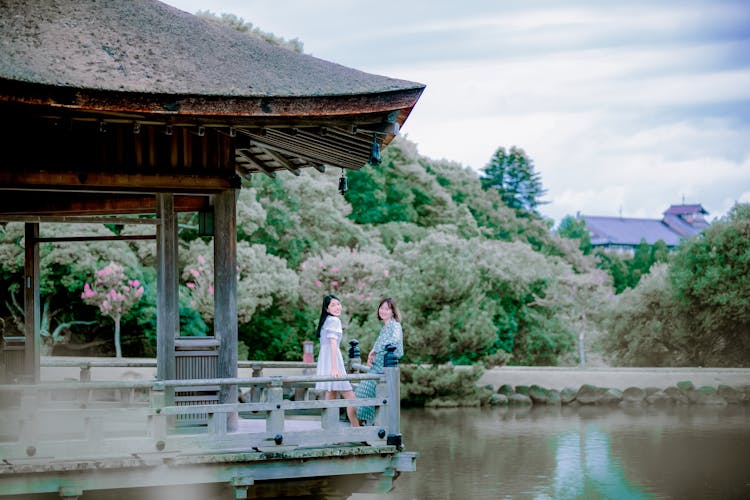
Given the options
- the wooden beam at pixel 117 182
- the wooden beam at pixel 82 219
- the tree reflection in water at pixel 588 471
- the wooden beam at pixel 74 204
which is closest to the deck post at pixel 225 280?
the wooden beam at pixel 117 182

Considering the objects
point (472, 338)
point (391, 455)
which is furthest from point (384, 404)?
point (472, 338)

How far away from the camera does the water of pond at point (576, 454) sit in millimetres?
13406

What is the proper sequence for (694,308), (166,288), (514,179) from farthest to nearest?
(514,179) → (694,308) → (166,288)

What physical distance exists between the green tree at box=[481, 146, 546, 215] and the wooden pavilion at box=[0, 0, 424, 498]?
113ft

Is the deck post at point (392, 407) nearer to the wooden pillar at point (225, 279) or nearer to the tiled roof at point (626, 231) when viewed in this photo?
the wooden pillar at point (225, 279)

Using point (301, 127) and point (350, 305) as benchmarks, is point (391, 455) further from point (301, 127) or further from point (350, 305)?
point (350, 305)

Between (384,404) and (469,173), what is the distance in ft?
105

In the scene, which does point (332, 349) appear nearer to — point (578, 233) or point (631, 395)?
point (631, 395)

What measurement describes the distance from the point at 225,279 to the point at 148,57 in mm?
1846

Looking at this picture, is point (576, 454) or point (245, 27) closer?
point (576, 454)

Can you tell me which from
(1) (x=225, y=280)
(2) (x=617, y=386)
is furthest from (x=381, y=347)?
(2) (x=617, y=386)

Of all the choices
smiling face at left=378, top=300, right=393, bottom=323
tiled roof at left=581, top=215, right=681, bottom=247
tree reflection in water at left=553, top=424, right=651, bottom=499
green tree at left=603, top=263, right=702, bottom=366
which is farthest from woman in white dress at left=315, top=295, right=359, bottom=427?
tiled roof at left=581, top=215, right=681, bottom=247

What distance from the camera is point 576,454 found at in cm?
1588

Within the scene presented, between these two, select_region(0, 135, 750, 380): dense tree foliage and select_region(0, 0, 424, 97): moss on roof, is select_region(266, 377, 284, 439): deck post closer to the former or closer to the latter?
select_region(0, 0, 424, 97): moss on roof
